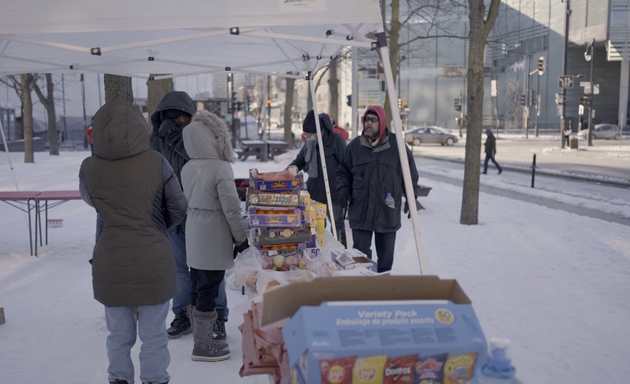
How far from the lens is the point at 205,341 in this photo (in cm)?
459

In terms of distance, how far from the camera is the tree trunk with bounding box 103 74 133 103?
747cm

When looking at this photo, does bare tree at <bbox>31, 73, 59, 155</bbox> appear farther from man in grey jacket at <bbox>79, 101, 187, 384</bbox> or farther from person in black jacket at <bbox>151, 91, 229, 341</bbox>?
man in grey jacket at <bbox>79, 101, 187, 384</bbox>

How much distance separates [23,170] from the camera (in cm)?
2241

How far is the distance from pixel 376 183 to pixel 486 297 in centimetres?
187

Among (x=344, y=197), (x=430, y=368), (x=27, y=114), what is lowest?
Result: (x=430, y=368)

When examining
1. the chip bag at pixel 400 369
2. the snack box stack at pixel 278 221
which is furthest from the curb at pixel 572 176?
the chip bag at pixel 400 369

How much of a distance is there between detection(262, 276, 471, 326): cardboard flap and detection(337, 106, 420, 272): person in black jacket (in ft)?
10.0

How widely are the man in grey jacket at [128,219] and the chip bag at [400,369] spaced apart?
5.66 feet

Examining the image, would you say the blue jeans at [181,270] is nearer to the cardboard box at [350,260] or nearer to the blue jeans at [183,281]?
the blue jeans at [183,281]

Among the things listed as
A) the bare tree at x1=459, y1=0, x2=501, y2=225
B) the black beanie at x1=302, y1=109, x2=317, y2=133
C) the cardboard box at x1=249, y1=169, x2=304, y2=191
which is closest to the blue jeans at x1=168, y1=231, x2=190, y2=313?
the cardboard box at x1=249, y1=169, x2=304, y2=191

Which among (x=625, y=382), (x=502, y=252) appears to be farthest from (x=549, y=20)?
(x=625, y=382)

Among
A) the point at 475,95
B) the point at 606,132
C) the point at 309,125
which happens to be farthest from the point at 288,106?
the point at 606,132

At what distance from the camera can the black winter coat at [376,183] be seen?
5.55 meters

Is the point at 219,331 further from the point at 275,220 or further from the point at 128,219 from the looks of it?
the point at 128,219
